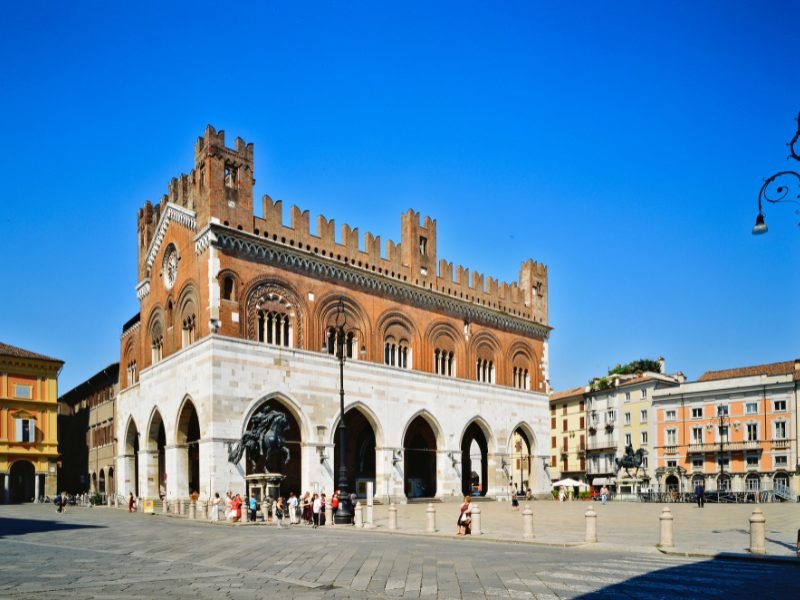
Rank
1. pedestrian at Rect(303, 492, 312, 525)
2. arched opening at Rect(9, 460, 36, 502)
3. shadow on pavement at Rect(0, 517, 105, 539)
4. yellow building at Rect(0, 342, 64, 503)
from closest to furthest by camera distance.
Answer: shadow on pavement at Rect(0, 517, 105, 539) < pedestrian at Rect(303, 492, 312, 525) < yellow building at Rect(0, 342, 64, 503) < arched opening at Rect(9, 460, 36, 502)

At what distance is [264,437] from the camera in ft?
97.0

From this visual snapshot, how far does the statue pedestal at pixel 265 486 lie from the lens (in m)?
28.9

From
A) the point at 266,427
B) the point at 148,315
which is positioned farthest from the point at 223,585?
the point at 148,315

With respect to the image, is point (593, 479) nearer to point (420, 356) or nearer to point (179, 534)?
point (420, 356)

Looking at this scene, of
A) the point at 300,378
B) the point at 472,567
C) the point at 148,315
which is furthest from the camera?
the point at 148,315

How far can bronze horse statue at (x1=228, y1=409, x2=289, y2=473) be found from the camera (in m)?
29.6

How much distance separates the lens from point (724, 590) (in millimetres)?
10258

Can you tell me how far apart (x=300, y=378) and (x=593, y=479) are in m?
40.0

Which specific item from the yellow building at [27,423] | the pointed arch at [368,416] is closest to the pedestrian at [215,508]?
the pointed arch at [368,416]

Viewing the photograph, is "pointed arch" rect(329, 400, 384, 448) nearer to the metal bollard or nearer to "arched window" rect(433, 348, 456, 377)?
"arched window" rect(433, 348, 456, 377)

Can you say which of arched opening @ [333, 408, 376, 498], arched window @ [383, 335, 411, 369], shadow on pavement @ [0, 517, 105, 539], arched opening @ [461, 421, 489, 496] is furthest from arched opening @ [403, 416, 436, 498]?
shadow on pavement @ [0, 517, 105, 539]

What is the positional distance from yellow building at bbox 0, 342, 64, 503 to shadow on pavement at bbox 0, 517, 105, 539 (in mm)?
21437

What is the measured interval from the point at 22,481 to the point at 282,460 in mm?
21916

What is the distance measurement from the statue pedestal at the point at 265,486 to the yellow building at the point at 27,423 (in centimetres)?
2305
